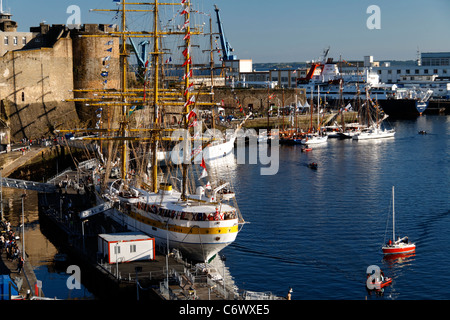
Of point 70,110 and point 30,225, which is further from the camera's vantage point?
point 70,110

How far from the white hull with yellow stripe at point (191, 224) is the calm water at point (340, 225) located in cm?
195

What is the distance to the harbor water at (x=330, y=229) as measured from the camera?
35.8 meters

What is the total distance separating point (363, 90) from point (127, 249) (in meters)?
126

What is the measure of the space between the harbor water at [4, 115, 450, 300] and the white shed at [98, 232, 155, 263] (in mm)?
2114

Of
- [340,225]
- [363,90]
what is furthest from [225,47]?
[340,225]

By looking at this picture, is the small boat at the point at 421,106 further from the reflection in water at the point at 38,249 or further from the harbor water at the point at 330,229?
the reflection in water at the point at 38,249

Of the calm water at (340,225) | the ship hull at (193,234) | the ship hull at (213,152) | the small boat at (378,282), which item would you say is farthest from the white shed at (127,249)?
the ship hull at (213,152)

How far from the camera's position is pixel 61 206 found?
4928cm

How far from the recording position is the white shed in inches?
1389

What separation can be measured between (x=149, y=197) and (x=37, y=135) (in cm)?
3293

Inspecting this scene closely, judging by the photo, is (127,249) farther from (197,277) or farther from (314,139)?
(314,139)
